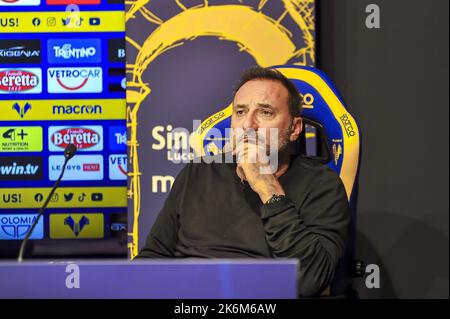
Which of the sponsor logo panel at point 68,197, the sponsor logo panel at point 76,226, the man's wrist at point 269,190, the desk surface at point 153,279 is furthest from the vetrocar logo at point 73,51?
the desk surface at point 153,279

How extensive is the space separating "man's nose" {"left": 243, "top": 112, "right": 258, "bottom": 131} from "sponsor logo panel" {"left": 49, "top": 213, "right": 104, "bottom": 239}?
5.11ft

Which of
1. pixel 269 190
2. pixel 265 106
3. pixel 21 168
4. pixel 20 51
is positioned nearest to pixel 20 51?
pixel 20 51

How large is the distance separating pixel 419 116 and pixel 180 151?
4.10 feet

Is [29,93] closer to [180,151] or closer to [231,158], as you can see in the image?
[180,151]

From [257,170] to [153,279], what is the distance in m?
0.98

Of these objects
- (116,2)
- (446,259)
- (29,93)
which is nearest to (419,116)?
(446,259)

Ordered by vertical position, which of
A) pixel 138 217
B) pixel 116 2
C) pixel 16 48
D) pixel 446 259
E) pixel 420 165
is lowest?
pixel 446 259

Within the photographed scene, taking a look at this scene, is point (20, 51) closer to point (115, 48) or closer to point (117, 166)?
point (115, 48)

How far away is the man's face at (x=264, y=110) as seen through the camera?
6.91 feet

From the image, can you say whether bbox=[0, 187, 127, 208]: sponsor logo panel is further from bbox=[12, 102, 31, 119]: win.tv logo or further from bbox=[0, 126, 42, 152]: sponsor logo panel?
bbox=[12, 102, 31, 119]: win.tv logo

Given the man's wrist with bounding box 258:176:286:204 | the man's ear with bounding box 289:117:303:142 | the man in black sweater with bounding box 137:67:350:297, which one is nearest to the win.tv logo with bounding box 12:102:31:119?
the man in black sweater with bounding box 137:67:350:297

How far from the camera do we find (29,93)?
3.38 m

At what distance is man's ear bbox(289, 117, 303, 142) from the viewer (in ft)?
7.14

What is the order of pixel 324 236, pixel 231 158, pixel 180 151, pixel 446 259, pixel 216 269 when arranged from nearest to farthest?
pixel 216 269 < pixel 324 236 < pixel 231 158 < pixel 180 151 < pixel 446 259
